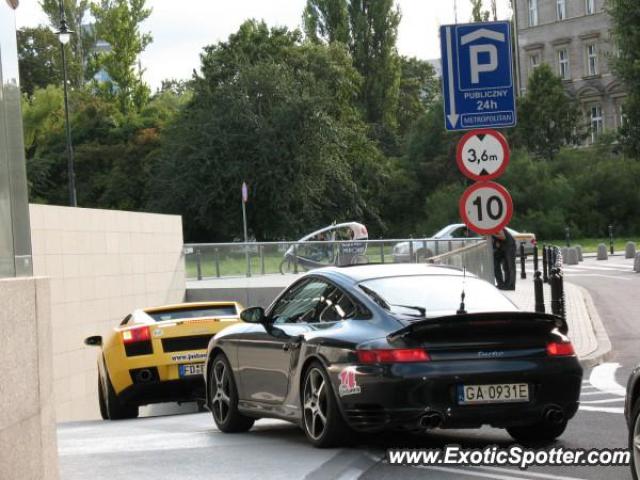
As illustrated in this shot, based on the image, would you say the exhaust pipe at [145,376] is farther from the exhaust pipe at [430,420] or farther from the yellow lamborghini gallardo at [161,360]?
the exhaust pipe at [430,420]

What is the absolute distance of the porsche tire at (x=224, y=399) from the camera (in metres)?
11.6

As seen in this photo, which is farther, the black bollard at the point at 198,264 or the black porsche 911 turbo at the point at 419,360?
the black bollard at the point at 198,264

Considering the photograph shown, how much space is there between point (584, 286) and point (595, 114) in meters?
62.7

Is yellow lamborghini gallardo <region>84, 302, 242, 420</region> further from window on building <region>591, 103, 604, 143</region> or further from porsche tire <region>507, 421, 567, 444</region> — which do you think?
window on building <region>591, 103, 604, 143</region>

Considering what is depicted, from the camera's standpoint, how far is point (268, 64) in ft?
230

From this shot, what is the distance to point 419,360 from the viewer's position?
9211mm

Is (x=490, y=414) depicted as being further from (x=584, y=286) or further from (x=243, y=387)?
(x=584, y=286)

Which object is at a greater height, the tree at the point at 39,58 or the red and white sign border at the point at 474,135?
the tree at the point at 39,58

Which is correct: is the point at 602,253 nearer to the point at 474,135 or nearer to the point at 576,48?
the point at 474,135

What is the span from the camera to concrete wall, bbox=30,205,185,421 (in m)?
24.5

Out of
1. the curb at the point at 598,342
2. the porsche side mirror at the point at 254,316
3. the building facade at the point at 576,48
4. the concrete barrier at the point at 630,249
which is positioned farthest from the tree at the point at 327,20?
the porsche side mirror at the point at 254,316

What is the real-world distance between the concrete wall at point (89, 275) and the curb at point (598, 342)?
8355 millimetres

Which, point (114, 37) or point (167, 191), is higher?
point (114, 37)

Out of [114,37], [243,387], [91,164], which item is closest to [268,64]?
[91,164]
